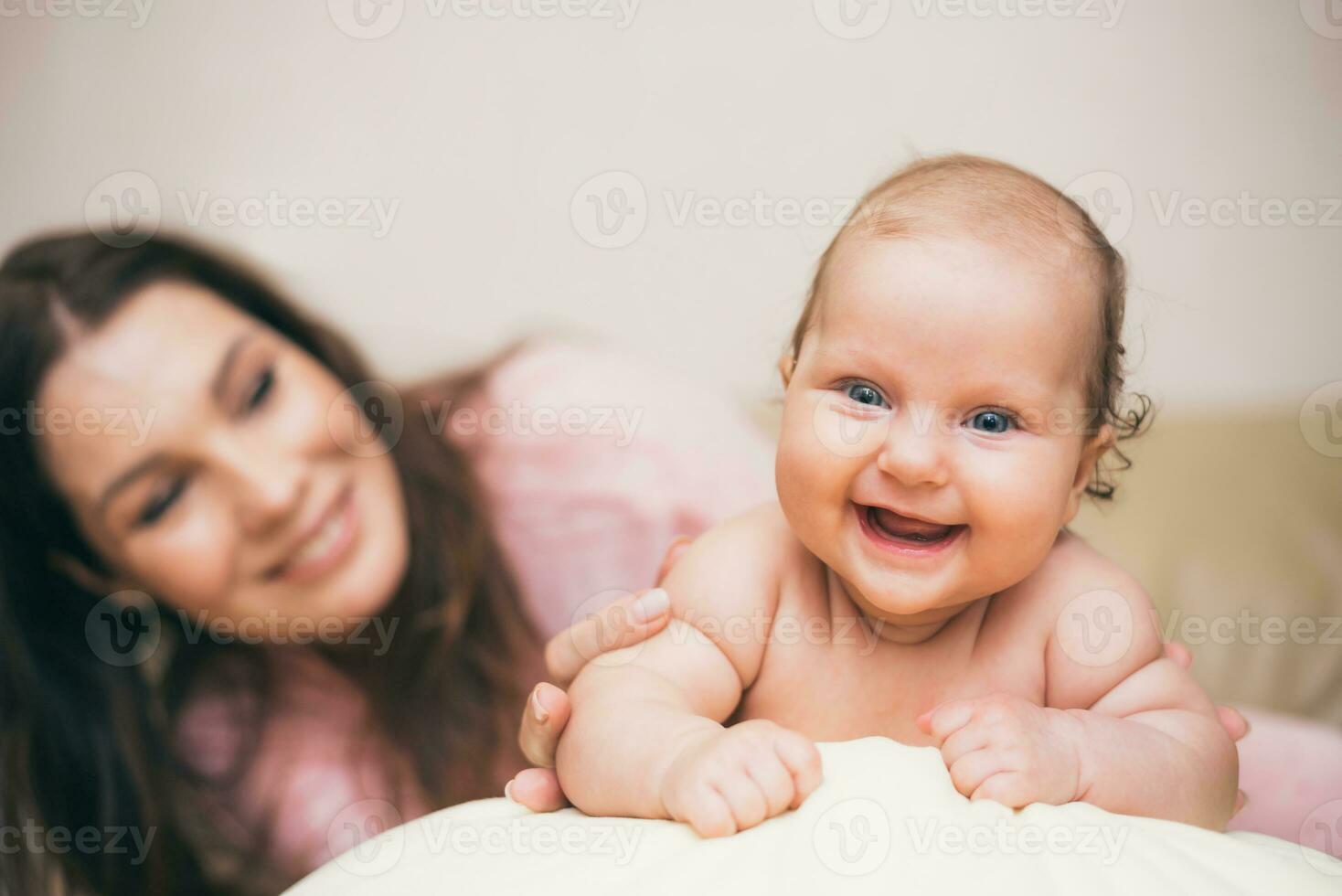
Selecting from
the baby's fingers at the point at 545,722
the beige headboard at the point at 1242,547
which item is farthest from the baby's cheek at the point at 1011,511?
the beige headboard at the point at 1242,547

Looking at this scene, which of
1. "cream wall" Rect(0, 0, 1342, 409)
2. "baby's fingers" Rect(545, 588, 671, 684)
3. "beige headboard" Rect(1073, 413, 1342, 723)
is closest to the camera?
"baby's fingers" Rect(545, 588, 671, 684)

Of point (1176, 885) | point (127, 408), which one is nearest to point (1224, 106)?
point (1176, 885)

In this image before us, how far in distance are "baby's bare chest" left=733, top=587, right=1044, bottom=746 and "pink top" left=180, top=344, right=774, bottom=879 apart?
76cm

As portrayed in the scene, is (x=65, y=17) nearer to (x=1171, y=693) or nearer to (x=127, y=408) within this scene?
(x=127, y=408)

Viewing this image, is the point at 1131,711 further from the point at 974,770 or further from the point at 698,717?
the point at 698,717

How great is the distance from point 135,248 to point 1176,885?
5.47 feet

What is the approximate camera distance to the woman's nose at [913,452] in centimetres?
96

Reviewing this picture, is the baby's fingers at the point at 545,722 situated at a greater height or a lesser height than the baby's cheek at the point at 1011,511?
lesser

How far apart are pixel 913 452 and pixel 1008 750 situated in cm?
27

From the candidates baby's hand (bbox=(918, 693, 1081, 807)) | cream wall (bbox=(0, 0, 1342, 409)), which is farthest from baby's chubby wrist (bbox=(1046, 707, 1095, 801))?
cream wall (bbox=(0, 0, 1342, 409))

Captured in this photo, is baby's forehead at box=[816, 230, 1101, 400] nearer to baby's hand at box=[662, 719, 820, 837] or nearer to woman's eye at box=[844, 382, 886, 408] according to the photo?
woman's eye at box=[844, 382, 886, 408]

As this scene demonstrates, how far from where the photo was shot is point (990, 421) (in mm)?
1018

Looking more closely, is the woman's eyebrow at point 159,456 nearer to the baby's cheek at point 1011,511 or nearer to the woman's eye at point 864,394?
the woman's eye at point 864,394

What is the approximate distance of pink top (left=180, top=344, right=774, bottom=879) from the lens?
1.78m
